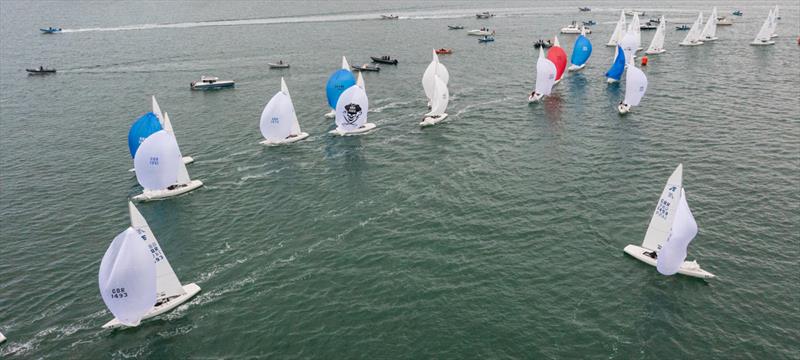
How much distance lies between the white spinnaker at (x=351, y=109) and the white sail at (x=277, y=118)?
8.35 m

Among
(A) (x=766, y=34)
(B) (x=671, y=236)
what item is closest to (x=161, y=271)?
(B) (x=671, y=236)

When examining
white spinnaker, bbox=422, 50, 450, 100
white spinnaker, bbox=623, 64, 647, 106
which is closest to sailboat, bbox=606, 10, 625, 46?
white spinnaker, bbox=623, 64, 647, 106

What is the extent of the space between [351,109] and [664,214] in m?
51.9

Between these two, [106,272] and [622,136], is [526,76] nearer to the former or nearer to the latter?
[622,136]

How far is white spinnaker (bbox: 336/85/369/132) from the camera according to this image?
A: 8400 centimetres

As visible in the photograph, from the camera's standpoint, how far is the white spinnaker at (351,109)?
84000 millimetres

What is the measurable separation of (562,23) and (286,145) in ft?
476

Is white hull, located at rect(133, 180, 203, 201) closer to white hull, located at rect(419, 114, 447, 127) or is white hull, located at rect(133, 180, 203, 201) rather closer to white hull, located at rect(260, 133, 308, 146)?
white hull, located at rect(260, 133, 308, 146)

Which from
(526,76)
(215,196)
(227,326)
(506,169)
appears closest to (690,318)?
(506,169)

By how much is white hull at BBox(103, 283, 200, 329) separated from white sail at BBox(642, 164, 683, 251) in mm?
44618

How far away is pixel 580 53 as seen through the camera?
122688 millimetres

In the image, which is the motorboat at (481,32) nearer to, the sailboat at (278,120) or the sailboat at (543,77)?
the sailboat at (543,77)

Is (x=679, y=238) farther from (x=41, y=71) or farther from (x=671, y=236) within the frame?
(x=41, y=71)

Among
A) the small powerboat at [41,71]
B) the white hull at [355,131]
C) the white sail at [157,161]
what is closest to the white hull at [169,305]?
the white sail at [157,161]
